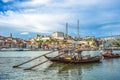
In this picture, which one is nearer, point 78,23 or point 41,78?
point 41,78

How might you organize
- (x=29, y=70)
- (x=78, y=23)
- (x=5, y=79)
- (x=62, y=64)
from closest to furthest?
1. (x=5, y=79)
2. (x=29, y=70)
3. (x=62, y=64)
4. (x=78, y=23)

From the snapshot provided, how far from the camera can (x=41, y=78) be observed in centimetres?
3188

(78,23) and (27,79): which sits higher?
(78,23)

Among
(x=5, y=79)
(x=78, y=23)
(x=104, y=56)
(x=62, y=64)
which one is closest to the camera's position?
(x=5, y=79)

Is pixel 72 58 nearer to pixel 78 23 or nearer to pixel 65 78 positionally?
pixel 65 78

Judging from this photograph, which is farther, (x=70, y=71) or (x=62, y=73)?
(x=70, y=71)

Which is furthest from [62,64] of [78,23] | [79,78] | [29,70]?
[78,23]

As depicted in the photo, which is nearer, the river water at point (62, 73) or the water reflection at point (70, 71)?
the river water at point (62, 73)

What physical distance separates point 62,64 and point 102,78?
722 inches

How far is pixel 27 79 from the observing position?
31.2m

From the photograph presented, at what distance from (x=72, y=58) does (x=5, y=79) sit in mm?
22494

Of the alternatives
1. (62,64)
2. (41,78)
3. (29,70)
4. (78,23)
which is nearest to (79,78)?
Result: (41,78)

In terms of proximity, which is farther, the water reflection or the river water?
the water reflection

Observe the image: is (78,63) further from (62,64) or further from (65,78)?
(65,78)
